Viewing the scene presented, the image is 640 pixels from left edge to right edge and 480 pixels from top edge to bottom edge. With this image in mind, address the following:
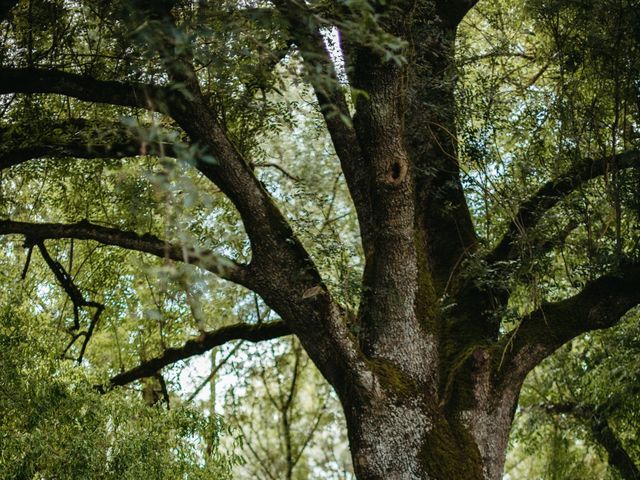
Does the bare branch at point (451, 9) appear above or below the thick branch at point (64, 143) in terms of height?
above

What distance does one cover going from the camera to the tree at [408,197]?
22.5ft

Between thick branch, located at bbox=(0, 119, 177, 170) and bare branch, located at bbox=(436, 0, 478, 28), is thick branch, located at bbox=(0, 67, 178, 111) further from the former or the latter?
bare branch, located at bbox=(436, 0, 478, 28)

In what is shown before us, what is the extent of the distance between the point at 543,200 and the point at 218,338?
3.85 m

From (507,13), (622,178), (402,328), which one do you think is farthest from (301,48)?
(507,13)

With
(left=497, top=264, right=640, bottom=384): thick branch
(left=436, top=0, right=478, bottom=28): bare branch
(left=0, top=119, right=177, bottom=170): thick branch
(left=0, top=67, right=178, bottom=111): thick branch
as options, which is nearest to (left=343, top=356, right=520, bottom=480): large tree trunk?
(left=497, top=264, right=640, bottom=384): thick branch

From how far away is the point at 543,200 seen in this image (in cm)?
791

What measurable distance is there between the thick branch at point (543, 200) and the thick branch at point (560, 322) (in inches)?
28.1

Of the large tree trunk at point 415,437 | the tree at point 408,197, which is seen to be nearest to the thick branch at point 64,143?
the tree at point 408,197

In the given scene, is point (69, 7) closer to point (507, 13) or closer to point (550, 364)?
point (507, 13)

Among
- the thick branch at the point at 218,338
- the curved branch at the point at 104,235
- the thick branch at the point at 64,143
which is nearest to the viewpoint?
the curved branch at the point at 104,235

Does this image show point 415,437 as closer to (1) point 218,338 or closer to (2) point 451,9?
(1) point 218,338

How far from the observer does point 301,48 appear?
5262 mm

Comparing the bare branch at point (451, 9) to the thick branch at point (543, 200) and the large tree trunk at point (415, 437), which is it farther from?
the large tree trunk at point (415, 437)

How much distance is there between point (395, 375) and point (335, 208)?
8.78 m
